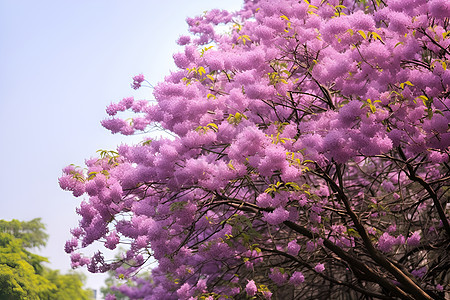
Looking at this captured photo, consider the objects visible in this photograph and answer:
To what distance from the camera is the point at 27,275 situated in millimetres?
15750

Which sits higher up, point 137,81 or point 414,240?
point 137,81

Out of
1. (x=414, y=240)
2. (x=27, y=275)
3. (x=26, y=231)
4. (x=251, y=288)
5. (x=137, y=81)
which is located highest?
(x=26, y=231)

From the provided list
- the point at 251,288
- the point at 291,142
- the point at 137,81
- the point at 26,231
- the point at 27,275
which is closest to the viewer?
the point at 291,142

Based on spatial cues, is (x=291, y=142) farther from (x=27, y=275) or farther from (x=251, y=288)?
(x=27, y=275)

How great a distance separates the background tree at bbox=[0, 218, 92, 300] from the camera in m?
15.1

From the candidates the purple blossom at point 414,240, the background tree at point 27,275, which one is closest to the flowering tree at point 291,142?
the purple blossom at point 414,240

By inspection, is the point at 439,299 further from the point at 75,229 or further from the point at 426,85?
the point at 75,229

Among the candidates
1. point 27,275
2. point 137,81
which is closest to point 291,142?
point 137,81

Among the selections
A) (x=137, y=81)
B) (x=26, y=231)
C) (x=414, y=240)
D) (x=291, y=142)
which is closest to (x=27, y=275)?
(x=26, y=231)

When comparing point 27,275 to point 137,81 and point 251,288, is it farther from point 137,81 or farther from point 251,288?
point 251,288

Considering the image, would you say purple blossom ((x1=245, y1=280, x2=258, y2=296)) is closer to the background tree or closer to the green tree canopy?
the background tree

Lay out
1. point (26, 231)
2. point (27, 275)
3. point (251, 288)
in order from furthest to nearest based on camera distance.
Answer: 1. point (26, 231)
2. point (27, 275)
3. point (251, 288)

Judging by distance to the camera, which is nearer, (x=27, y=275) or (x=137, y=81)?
(x=137, y=81)

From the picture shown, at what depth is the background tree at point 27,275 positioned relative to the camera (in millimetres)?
15133
